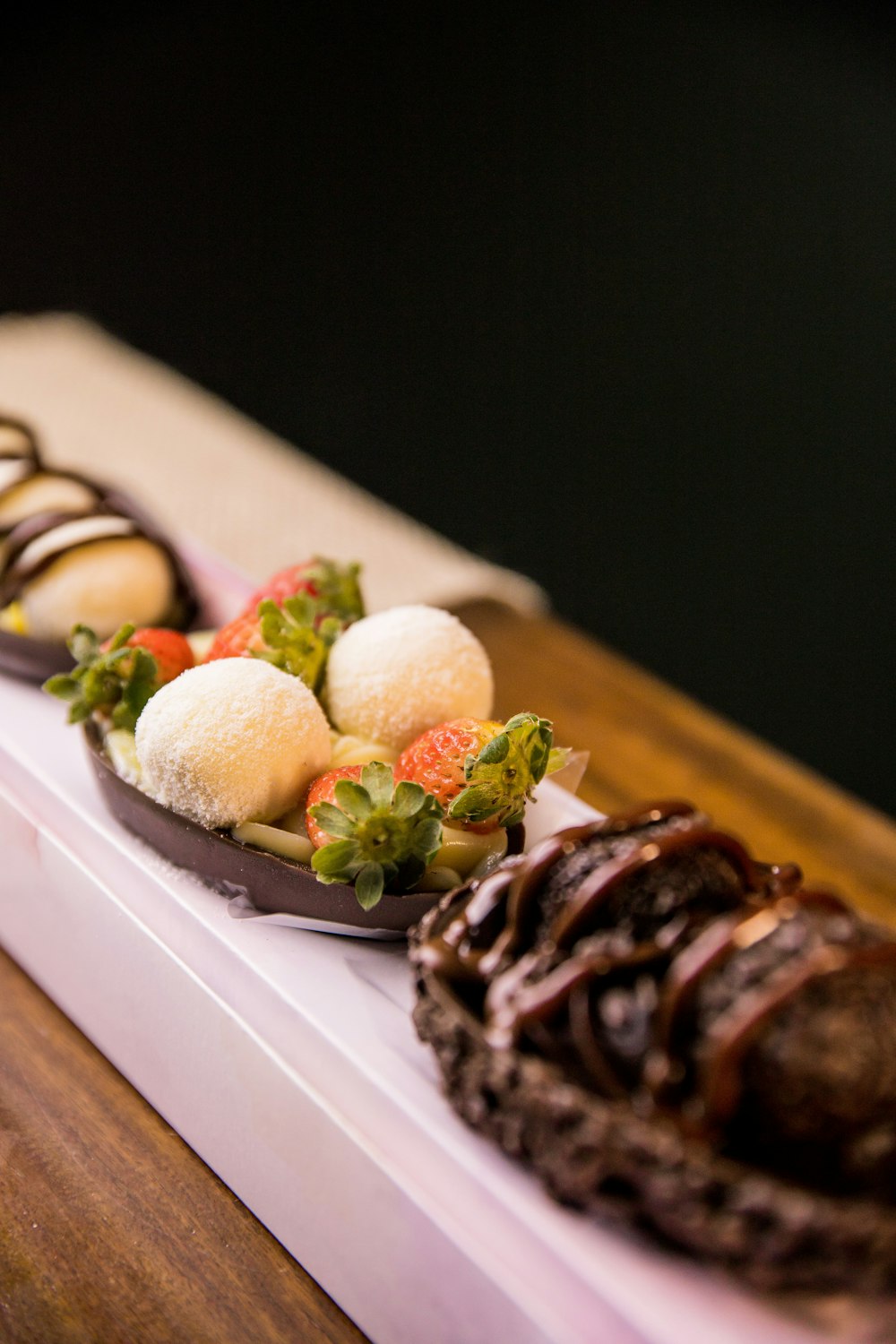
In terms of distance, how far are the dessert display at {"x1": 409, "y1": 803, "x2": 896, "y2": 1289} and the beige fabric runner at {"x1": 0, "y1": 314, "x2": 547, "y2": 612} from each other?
1.00 m

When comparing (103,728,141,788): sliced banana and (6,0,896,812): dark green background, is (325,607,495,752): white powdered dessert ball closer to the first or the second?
(103,728,141,788): sliced banana

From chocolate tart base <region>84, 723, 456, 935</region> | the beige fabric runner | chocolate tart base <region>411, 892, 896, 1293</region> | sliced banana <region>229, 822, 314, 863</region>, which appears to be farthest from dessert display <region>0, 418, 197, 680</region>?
chocolate tart base <region>411, 892, 896, 1293</region>

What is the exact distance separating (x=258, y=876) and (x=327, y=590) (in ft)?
0.92

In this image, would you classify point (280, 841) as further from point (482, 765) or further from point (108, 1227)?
point (108, 1227)

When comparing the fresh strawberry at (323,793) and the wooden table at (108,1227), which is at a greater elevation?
the fresh strawberry at (323,793)

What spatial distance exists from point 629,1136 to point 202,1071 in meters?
0.37

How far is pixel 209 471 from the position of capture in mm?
2041

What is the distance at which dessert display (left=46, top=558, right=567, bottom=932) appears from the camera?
85cm

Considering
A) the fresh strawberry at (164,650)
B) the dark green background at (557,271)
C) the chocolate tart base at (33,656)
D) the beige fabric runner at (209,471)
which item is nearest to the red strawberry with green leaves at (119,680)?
the fresh strawberry at (164,650)

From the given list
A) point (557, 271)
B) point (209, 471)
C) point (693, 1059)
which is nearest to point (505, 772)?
point (693, 1059)

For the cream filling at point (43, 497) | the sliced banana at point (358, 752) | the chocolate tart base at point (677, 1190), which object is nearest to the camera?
the chocolate tart base at point (677, 1190)

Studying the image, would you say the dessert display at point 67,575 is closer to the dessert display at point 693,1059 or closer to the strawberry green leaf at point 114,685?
the strawberry green leaf at point 114,685

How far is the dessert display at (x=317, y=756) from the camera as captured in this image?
0.85 m

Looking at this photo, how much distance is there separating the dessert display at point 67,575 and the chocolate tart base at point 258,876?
227 mm
